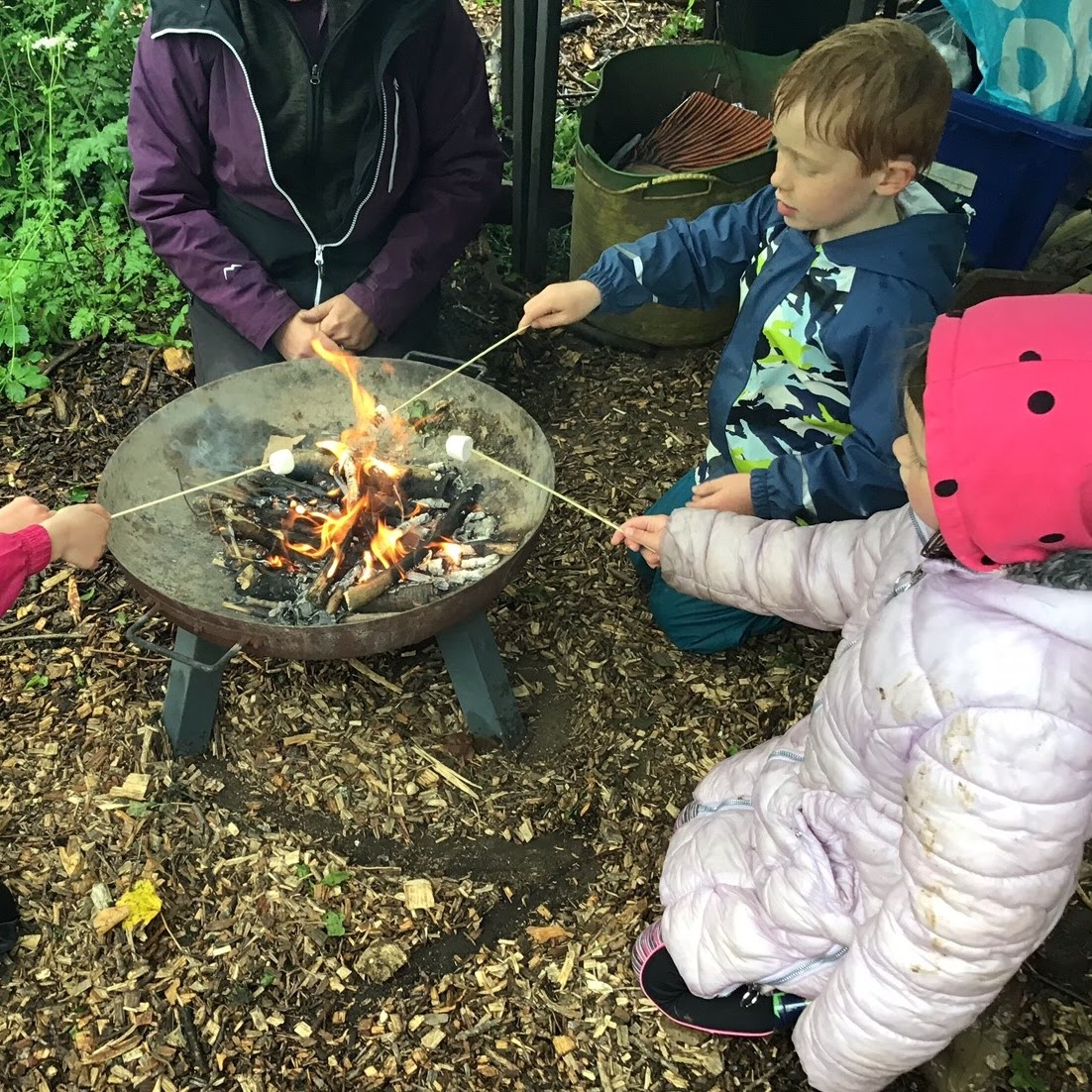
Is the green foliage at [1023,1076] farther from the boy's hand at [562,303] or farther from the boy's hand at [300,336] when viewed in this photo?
the boy's hand at [300,336]

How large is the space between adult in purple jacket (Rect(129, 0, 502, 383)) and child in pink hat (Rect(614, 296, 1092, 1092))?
172 cm

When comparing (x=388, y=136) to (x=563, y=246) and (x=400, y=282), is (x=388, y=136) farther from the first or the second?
(x=563, y=246)

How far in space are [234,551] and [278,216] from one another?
4.10ft

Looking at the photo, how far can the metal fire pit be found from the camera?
8.48ft

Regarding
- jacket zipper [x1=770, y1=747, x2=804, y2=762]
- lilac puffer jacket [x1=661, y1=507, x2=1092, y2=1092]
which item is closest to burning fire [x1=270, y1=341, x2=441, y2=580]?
lilac puffer jacket [x1=661, y1=507, x2=1092, y2=1092]

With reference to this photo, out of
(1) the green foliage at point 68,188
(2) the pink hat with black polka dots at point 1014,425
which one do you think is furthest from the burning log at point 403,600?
(1) the green foliage at point 68,188

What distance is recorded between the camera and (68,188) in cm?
467

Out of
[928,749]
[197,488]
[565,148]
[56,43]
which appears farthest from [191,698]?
[565,148]

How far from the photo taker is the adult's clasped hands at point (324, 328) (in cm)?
320

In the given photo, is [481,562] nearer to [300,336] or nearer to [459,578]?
[459,578]

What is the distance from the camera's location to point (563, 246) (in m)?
4.81

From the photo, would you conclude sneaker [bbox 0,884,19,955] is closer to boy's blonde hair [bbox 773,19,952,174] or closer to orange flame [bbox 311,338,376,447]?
orange flame [bbox 311,338,376,447]

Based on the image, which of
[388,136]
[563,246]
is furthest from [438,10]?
[563,246]

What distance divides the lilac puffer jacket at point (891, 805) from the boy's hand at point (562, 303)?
0.76 meters
